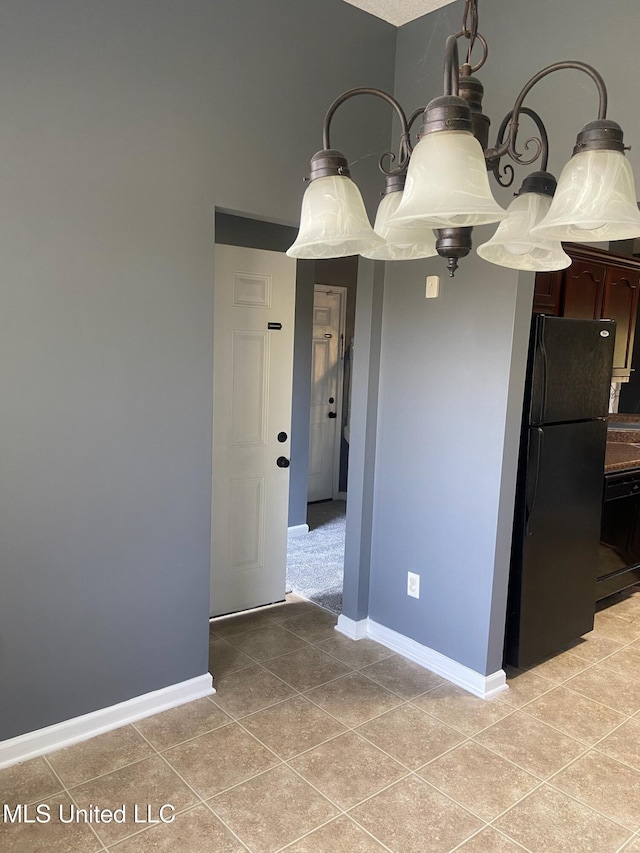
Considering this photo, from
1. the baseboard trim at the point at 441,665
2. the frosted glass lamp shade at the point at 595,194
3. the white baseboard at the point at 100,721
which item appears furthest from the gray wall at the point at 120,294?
the frosted glass lamp shade at the point at 595,194

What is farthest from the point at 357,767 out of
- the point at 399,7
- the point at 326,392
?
the point at 326,392

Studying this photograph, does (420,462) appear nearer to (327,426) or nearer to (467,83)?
(467,83)

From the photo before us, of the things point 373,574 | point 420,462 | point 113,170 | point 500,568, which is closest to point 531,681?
point 500,568

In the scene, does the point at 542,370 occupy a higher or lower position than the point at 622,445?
higher

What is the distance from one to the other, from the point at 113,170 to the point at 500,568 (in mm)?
2287

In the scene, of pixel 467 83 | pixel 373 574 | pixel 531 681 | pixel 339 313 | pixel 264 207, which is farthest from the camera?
pixel 339 313

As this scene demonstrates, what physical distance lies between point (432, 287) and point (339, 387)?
10.6 feet

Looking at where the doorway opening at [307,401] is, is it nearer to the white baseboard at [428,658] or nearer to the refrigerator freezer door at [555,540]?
the white baseboard at [428,658]

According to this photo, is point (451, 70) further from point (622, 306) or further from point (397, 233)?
point (622, 306)

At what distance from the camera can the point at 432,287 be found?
9.56 ft

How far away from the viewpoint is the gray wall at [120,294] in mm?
2100

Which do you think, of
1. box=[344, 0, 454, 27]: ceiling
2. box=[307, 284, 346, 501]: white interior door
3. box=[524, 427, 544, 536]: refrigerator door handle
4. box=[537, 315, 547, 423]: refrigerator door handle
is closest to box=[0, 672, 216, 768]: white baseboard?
box=[524, 427, 544, 536]: refrigerator door handle

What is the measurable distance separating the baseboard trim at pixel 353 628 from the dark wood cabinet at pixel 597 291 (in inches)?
80.7

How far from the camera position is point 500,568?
9.07 feet
